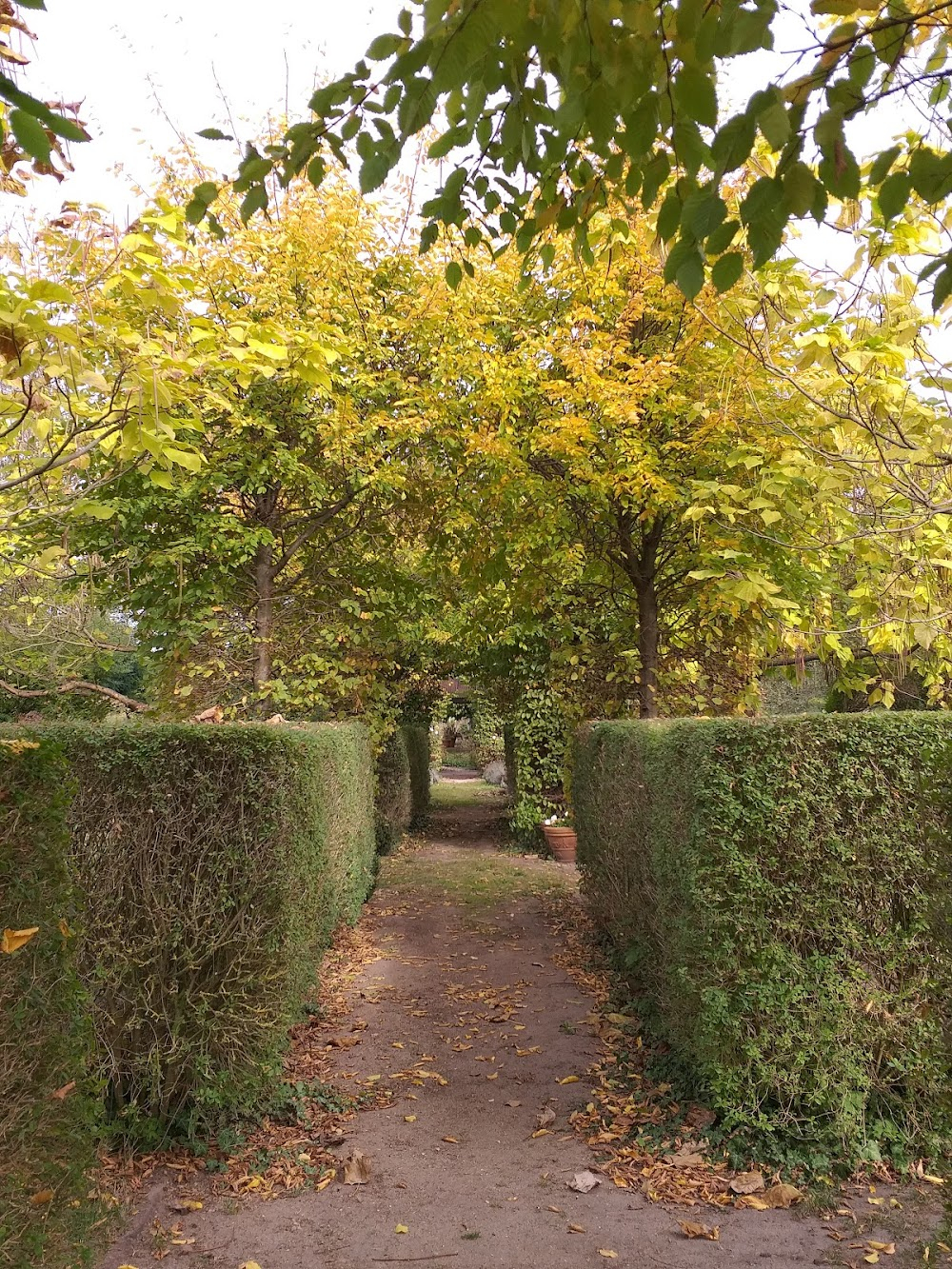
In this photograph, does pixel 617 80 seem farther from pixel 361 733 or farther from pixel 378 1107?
pixel 361 733

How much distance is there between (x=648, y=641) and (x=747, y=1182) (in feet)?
19.5

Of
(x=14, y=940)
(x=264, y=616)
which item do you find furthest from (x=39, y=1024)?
(x=264, y=616)

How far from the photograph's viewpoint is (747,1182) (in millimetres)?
4211

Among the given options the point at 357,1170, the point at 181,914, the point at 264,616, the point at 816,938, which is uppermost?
the point at 264,616

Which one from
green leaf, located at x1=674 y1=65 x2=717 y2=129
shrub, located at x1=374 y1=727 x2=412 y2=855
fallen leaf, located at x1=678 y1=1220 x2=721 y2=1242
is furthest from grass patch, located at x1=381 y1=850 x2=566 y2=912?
green leaf, located at x1=674 y1=65 x2=717 y2=129

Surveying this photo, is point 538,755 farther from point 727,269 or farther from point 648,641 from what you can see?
point 727,269

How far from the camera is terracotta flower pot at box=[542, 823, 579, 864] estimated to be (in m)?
14.1

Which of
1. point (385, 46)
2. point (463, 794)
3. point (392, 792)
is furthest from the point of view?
point (463, 794)

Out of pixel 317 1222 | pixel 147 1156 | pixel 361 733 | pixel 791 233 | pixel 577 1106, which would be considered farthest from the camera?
pixel 361 733

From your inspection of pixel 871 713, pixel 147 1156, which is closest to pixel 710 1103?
pixel 871 713

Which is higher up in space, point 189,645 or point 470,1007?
point 189,645

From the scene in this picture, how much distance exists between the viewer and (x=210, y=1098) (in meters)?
4.64

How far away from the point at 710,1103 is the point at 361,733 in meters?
6.67

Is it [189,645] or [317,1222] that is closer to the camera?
[317,1222]
